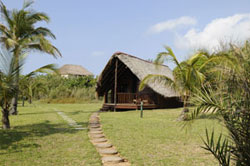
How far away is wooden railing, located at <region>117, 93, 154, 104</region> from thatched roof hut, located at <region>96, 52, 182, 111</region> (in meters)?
0.13

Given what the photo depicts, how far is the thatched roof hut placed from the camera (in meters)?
13.5

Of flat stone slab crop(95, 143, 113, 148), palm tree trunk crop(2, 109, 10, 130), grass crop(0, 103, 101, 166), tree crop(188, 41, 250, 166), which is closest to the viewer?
tree crop(188, 41, 250, 166)

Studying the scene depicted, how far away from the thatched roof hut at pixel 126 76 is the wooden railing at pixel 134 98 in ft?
0.44

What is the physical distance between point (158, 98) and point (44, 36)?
8334 mm

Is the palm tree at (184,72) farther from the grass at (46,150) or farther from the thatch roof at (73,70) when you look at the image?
Answer: the thatch roof at (73,70)

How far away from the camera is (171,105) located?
16406mm

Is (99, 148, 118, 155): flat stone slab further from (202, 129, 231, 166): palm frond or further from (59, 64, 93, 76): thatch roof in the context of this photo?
(59, 64, 93, 76): thatch roof

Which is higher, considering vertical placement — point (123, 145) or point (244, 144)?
point (244, 144)

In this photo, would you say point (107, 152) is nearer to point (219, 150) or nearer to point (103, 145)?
point (103, 145)

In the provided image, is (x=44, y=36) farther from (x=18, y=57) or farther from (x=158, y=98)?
(x=158, y=98)

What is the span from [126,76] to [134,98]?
2.25 meters

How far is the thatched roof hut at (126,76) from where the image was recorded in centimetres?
1350

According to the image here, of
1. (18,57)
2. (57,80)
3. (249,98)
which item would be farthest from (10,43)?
(57,80)

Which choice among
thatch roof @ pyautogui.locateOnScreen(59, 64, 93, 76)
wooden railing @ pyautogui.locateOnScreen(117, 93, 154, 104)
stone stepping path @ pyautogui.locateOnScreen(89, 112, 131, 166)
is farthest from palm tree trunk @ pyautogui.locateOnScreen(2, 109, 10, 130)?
thatch roof @ pyautogui.locateOnScreen(59, 64, 93, 76)
